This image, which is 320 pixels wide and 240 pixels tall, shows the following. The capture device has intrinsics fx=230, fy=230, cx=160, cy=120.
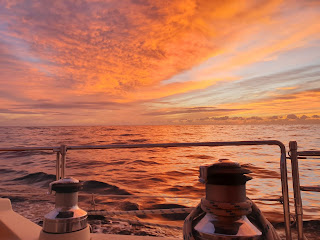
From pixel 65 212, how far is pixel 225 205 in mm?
712

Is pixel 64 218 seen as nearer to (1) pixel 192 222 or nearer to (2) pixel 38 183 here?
(1) pixel 192 222

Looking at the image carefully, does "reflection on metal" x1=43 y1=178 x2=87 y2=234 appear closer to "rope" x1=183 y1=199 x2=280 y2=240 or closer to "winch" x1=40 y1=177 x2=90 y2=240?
"winch" x1=40 y1=177 x2=90 y2=240

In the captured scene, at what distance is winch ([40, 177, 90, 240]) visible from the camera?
860 mm

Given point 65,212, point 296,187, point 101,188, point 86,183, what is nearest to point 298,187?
point 296,187

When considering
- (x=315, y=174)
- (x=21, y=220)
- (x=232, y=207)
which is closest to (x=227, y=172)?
(x=232, y=207)

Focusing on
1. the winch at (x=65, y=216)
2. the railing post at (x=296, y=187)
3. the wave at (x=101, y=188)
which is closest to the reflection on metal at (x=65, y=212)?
the winch at (x=65, y=216)

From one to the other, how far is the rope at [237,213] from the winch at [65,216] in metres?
0.61

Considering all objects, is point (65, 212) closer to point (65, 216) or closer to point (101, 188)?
point (65, 216)

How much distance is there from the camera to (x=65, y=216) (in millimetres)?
879

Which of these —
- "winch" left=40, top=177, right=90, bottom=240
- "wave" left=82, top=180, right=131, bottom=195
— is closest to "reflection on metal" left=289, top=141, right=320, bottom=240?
"winch" left=40, top=177, right=90, bottom=240

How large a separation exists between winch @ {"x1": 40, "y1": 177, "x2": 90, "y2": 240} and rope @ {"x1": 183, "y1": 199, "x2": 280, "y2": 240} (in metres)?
0.61

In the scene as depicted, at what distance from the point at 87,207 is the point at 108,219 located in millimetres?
3090

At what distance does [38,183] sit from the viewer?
1067cm

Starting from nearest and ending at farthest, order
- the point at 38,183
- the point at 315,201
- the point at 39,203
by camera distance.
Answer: the point at 39,203
the point at 315,201
the point at 38,183
